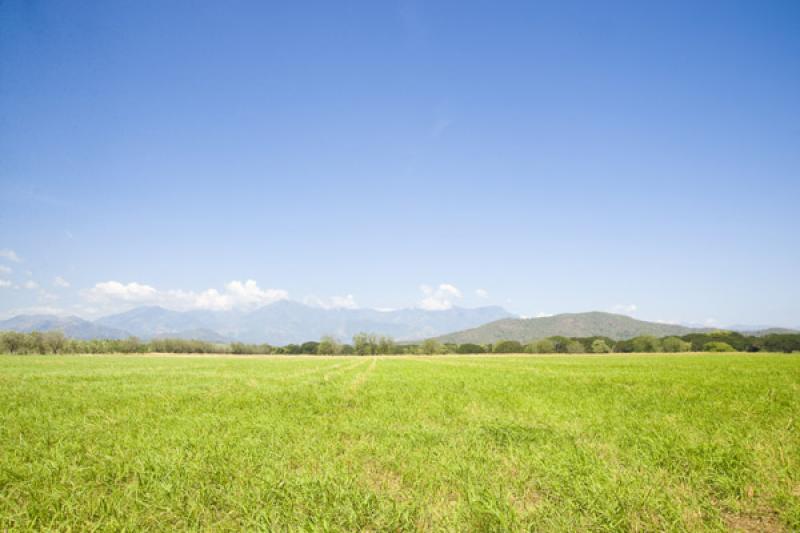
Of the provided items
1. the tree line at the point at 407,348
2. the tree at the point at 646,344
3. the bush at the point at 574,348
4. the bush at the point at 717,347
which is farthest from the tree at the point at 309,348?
the bush at the point at 717,347

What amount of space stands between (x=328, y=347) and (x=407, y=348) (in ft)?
121

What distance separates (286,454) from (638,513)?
5.32 m

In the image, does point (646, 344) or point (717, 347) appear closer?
point (717, 347)

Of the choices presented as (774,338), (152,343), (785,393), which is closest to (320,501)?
(785,393)

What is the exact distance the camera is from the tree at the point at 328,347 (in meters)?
165

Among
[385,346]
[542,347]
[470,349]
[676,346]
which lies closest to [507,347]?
[542,347]

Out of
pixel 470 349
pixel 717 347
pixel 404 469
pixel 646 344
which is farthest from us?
pixel 470 349

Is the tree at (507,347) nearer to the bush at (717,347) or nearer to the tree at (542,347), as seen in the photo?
the tree at (542,347)

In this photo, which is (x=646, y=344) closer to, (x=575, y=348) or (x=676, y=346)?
(x=676, y=346)

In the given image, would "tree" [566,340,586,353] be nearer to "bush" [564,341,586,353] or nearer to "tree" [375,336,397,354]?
"bush" [564,341,586,353]

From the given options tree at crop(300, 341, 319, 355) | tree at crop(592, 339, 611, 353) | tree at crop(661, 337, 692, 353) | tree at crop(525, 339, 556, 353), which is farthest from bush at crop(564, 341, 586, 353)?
tree at crop(300, 341, 319, 355)

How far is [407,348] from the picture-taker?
170m

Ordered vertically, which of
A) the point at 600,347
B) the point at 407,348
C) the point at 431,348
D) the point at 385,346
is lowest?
the point at 407,348

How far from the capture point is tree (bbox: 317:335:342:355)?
165 metres
